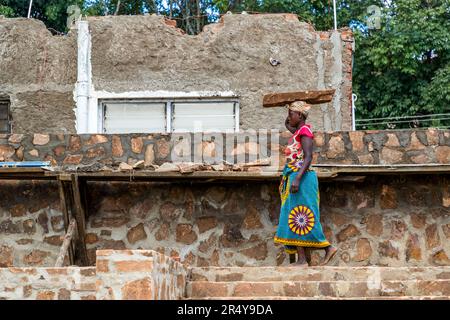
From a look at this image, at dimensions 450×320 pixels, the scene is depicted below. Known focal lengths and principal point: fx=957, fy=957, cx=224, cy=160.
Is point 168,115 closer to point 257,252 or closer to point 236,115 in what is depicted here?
point 236,115

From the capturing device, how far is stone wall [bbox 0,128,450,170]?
1072cm

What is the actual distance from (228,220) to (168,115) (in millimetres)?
3590

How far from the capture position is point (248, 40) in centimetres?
1418

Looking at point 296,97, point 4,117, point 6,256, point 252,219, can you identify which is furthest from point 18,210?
point 4,117

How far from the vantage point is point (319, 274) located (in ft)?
27.7

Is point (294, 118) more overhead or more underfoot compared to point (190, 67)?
more underfoot

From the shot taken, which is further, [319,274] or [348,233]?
[348,233]

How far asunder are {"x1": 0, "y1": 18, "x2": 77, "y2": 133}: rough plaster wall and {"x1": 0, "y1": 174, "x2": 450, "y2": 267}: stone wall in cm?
332

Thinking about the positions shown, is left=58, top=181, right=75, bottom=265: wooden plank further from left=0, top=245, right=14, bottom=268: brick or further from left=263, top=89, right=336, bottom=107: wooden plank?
left=263, top=89, right=336, bottom=107: wooden plank

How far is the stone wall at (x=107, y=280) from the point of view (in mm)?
6469

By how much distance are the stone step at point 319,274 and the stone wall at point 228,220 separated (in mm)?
1897

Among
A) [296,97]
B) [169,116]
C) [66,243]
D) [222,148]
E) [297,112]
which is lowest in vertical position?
[66,243]

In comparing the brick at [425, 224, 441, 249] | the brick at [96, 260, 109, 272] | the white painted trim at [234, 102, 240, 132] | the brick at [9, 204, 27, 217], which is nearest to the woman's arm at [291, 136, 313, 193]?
the brick at [425, 224, 441, 249]

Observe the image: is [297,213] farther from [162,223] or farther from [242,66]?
[242,66]
